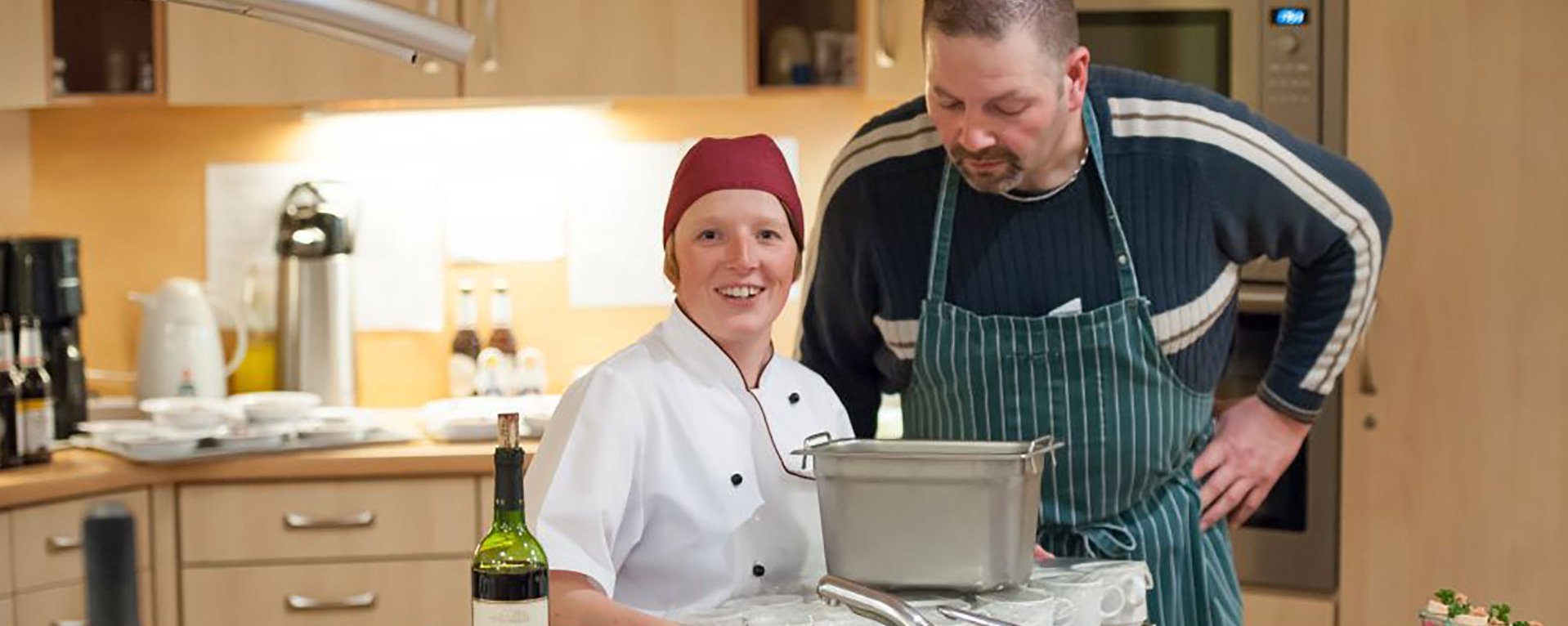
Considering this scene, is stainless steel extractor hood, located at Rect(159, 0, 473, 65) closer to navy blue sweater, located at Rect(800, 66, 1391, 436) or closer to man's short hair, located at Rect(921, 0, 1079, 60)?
man's short hair, located at Rect(921, 0, 1079, 60)

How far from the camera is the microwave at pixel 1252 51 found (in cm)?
297

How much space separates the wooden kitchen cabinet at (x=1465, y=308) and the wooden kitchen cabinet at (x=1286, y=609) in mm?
121

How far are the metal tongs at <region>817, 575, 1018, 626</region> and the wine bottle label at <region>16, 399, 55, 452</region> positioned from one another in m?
1.93

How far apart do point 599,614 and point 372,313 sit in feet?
7.21

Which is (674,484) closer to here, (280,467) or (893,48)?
(280,467)

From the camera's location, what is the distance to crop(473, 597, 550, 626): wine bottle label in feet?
4.41

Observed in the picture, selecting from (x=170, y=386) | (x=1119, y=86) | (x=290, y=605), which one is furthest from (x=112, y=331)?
(x=1119, y=86)

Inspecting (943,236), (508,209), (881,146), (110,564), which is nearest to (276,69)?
(508,209)

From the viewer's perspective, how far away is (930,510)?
5.12ft

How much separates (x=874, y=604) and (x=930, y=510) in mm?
156

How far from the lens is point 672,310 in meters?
1.82

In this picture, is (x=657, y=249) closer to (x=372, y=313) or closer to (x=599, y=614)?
(x=372, y=313)

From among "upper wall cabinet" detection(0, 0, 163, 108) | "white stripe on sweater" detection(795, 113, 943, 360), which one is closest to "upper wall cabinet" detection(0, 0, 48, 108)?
"upper wall cabinet" detection(0, 0, 163, 108)

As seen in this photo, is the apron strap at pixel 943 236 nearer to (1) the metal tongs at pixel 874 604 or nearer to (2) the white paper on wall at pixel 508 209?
(1) the metal tongs at pixel 874 604
